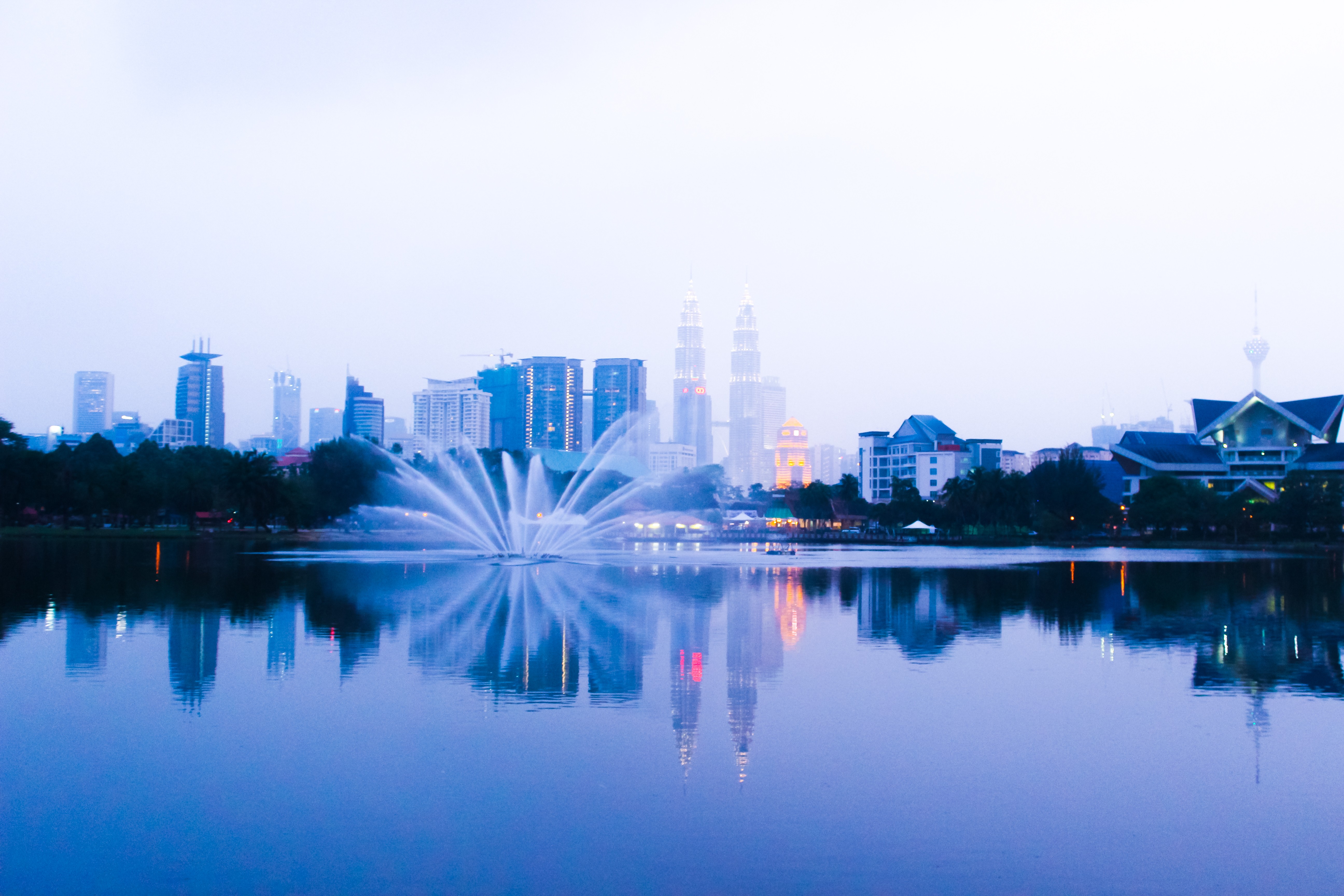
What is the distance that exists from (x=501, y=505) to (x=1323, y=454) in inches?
4819

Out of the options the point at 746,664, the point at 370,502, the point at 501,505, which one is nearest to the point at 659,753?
the point at 746,664

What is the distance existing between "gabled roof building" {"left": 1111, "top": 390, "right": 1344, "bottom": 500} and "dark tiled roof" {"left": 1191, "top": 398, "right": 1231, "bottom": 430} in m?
0.13

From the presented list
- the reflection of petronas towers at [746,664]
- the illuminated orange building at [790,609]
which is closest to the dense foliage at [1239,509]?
the illuminated orange building at [790,609]

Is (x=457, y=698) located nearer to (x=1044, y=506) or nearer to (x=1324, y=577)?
(x=1324, y=577)

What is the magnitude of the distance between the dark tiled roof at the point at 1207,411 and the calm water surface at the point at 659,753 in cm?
15858

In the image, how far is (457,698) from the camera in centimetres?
1928

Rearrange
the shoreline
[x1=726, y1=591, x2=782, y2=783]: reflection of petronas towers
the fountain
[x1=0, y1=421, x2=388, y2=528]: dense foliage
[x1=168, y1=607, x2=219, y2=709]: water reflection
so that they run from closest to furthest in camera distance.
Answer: [x1=726, y1=591, x2=782, y2=783]: reflection of petronas towers → [x1=168, y1=607, x2=219, y2=709]: water reflection → the fountain → the shoreline → [x1=0, y1=421, x2=388, y2=528]: dense foliage

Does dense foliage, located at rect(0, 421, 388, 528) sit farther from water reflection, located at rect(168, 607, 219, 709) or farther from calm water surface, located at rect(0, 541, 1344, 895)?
water reflection, located at rect(168, 607, 219, 709)

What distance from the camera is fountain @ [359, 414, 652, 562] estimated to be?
3120 inches

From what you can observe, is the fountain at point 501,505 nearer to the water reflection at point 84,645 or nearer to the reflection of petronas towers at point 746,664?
the reflection of petronas towers at point 746,664

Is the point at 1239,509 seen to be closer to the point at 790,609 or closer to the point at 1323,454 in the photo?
the point at 1323,454

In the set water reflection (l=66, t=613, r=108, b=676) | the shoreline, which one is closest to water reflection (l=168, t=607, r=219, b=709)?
water reflection (l=66, t=613, r=108, b=676)

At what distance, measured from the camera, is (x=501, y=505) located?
4564 inches

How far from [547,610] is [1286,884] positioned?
2505 cm
